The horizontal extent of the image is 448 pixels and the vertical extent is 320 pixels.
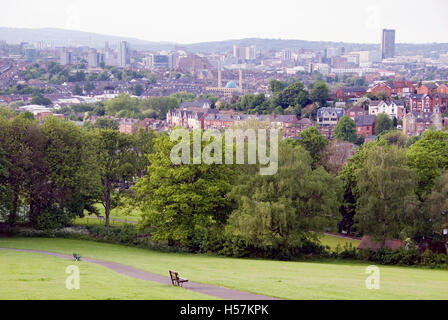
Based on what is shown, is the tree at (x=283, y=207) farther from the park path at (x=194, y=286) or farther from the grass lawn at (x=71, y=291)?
the grass lawn at (x=71, y=291)

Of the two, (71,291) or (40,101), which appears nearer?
(71,291)

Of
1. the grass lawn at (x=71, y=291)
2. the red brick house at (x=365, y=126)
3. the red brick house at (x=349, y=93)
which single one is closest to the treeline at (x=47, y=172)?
the grass lawn at (x=71, y=291)

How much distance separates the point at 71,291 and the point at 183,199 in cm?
1703

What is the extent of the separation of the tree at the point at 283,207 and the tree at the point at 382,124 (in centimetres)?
6995

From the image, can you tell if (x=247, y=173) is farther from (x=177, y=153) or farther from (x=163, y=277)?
(x=163, y=277)

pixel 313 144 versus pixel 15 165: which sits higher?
pixel 15 165

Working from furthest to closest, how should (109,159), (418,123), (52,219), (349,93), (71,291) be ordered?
(349,93)
(418,123)
(109,159)
(52,219)
(71,291)

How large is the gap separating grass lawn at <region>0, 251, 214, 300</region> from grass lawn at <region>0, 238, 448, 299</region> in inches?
61.7

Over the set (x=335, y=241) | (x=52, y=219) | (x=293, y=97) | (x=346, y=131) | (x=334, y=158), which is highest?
(x=293, y=97)

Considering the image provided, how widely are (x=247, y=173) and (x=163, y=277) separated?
14.7m

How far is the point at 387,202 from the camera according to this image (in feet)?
116

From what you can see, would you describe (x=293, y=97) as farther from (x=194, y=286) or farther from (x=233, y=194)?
(x=194, y=286)

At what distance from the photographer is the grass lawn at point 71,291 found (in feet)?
58.3

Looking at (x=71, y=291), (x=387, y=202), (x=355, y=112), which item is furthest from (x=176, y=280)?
(x=355, y=112)
